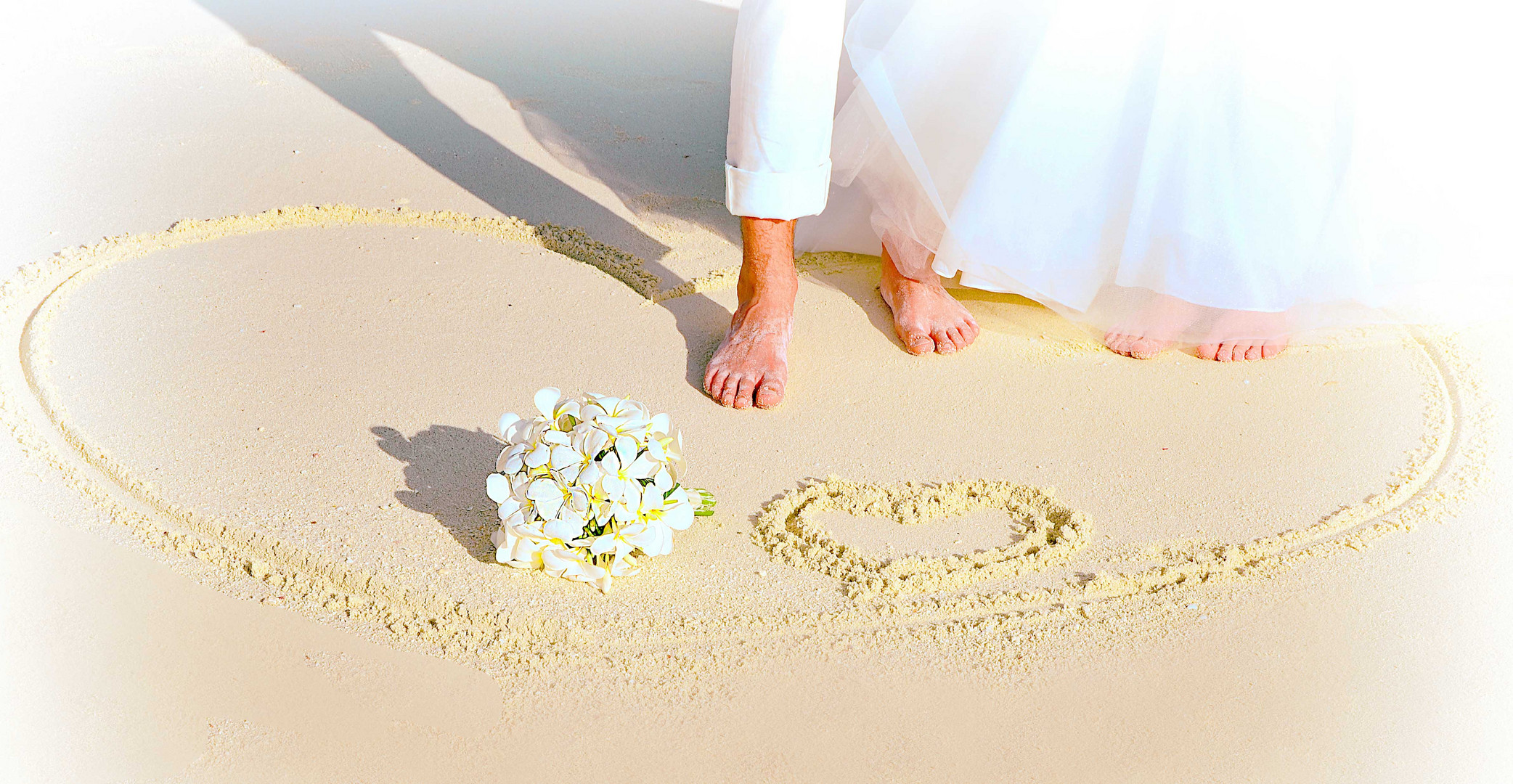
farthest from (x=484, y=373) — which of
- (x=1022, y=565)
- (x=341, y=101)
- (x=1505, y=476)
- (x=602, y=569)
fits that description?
(x=1505, y=476)

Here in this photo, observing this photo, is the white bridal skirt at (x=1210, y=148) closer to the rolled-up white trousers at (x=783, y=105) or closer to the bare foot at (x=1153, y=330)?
the bare foot at (x=1153, y=330)

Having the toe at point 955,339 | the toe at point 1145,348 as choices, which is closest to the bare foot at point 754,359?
the toe at point 955,339

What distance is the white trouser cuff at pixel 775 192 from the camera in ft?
6.07

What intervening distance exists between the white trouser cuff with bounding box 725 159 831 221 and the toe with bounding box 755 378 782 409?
281 mm

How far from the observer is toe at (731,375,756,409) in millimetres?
1850

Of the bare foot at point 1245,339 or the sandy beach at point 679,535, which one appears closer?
the sandy beach at point 679,535

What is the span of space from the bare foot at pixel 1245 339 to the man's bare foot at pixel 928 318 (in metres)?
0.42

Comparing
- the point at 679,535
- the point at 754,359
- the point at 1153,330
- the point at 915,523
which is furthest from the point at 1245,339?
the point at 679,535

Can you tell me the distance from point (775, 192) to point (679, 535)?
24.2 inches

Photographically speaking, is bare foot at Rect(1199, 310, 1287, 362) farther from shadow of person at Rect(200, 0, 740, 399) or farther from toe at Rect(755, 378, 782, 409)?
shadow of person at Rect(200, 0, 740, 399)

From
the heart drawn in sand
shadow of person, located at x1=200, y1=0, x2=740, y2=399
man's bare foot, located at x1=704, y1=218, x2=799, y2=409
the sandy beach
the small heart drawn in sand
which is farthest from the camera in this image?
shadow of person, located at x1=200, y1=0, x2=740, y2=399

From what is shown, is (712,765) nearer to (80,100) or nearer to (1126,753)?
(1126,753)

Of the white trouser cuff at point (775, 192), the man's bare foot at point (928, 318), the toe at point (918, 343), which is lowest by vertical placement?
the toe at point (918, 343)

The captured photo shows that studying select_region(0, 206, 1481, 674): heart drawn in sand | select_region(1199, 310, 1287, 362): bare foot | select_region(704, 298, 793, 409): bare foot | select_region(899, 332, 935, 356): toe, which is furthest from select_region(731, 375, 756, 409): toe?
select_region(1199, 310, 1287, 362): bare foot
